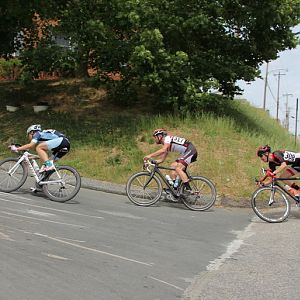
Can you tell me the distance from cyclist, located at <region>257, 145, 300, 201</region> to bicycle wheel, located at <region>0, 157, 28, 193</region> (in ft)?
16.4

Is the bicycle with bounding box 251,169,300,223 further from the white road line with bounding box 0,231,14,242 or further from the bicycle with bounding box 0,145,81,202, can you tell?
the white road line with bounding box 0,231,14,242

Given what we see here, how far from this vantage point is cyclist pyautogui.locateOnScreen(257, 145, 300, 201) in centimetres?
1095

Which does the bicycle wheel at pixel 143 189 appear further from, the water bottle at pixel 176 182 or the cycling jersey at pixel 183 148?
the cycling jersey at pixel 183 148

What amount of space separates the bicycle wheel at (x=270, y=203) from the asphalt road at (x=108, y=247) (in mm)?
380

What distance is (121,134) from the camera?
16641 mm

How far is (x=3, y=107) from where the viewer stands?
20141mm

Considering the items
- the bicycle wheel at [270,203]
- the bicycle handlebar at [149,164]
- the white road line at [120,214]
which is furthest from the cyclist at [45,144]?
the bicycle wheel at [270,203]

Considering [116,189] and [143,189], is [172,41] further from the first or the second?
[143,189]

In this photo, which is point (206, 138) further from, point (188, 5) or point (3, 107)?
point (3, 107)

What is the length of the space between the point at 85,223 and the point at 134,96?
10.6m

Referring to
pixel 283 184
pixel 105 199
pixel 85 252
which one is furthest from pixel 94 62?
pixel 85 252

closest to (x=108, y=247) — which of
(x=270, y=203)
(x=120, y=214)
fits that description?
(x=120, y=214)

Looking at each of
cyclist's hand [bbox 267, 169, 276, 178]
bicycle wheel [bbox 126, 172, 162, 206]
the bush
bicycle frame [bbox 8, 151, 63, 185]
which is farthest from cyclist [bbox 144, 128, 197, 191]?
the bush

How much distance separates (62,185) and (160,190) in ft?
6.97
